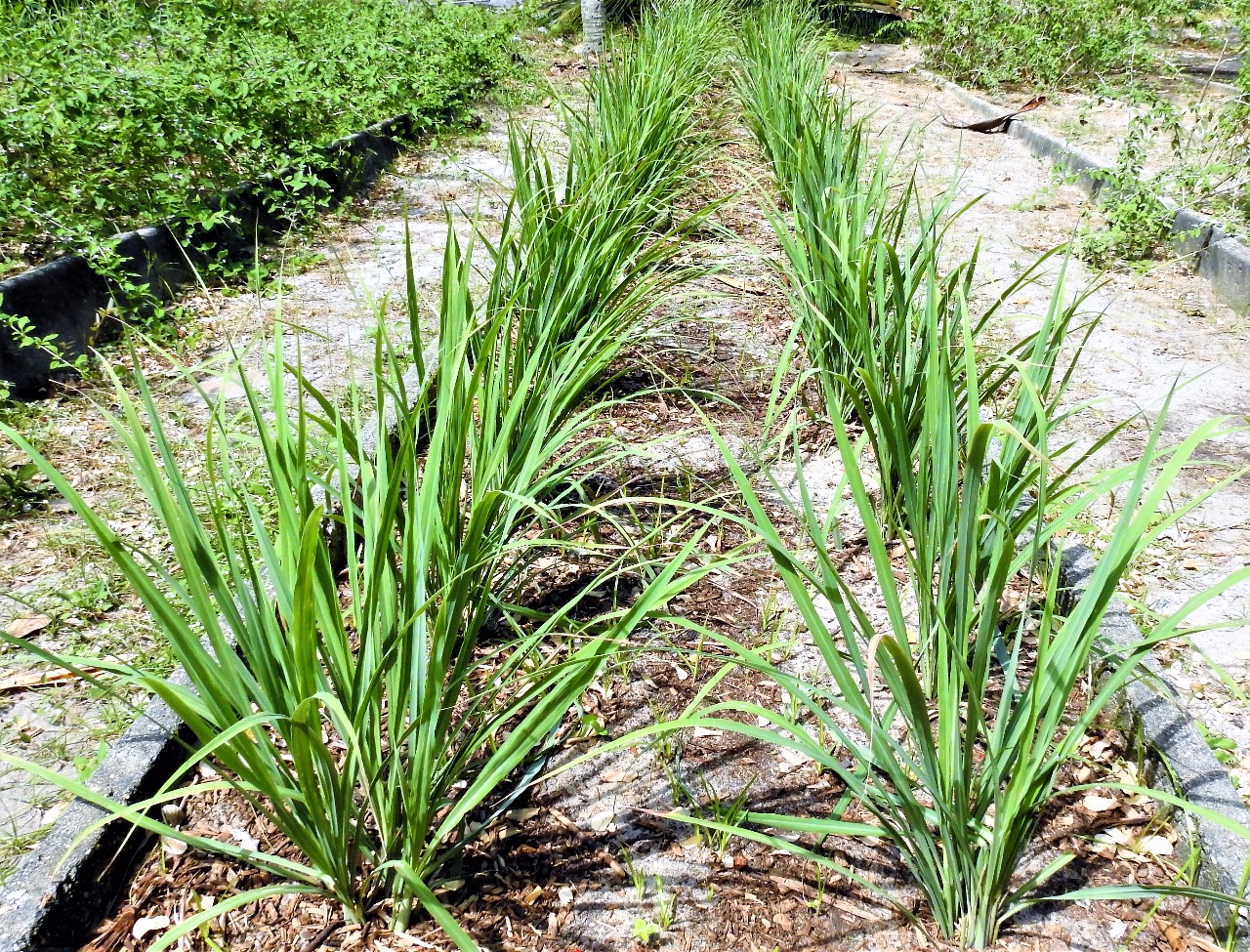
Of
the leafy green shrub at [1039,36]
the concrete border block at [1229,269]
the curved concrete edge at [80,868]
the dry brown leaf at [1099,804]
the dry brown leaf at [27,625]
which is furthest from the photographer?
the leafy green shrub at [1039,36]

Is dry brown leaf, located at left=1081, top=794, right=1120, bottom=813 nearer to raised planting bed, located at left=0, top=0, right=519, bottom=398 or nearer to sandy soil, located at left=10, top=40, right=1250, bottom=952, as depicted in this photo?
sandy soil, located at left=10, top=40, right=1250, bottom=952

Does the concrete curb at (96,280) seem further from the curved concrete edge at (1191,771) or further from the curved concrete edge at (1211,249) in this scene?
the curved concrete edge at (1211,249)

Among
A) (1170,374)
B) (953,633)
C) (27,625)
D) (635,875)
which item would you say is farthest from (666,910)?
(1170,374)

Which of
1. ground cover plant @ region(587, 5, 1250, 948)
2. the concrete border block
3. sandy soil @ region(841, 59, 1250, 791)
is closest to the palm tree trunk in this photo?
sandy soil @ region(841, 59, 1250, 791)

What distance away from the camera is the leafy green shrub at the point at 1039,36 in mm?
8953

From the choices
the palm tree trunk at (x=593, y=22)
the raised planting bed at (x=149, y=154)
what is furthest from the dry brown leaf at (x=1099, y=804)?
the palm tree trunk at (x=593, y=22)

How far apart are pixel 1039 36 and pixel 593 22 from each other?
4790mm

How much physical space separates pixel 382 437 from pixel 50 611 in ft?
3.83

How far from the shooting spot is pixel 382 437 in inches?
56.7

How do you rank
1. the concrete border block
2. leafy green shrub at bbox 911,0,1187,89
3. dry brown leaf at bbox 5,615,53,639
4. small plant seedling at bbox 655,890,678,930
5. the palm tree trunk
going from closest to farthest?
small plant seedling at bbox 655,890,678,930 → dry brown leaf at bbox 5,615,53,639 → the concrete border block → leafy green shrub at bbox 911,0,1187,89 → the palm tree trunk

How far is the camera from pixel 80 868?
136cm

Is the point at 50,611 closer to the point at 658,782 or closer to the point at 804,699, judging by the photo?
the point at 658,782

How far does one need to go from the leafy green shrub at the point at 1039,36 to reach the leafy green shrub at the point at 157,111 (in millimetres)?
6012

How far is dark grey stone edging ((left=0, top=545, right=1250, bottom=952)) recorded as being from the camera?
51.3 inches
